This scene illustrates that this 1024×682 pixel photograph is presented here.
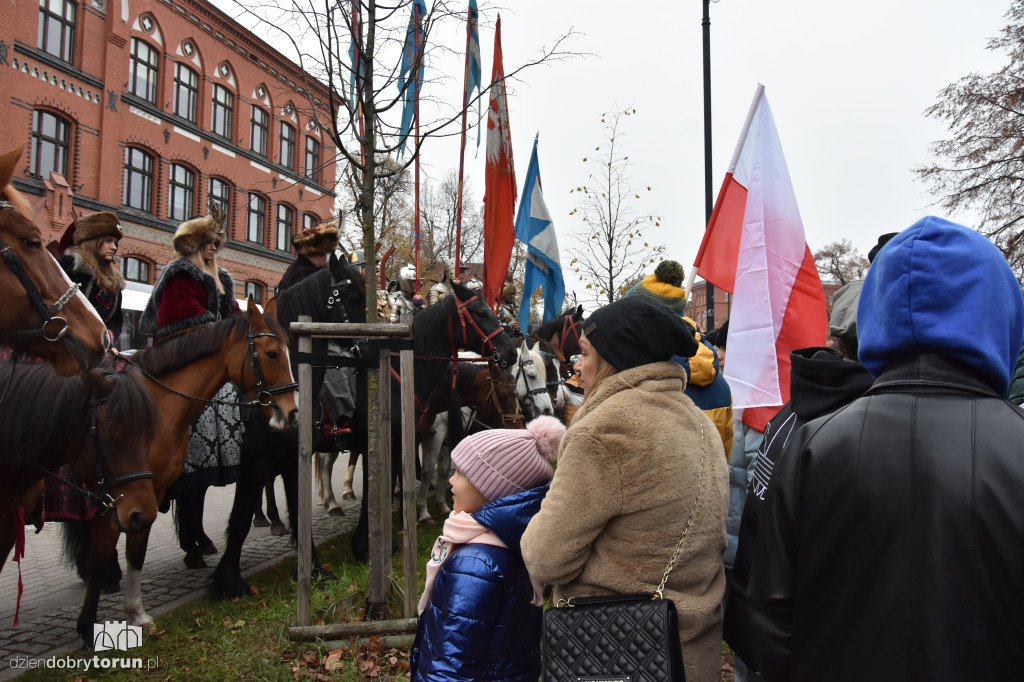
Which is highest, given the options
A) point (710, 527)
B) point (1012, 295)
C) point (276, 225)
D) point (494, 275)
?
point (276, 225)

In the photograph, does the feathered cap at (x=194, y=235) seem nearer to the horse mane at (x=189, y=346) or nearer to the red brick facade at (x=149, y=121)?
the horse mane at (x=189, y=346)

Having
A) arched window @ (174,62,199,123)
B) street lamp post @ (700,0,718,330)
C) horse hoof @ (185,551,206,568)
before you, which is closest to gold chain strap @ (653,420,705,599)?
A: horse hoof @ (185,551,206,568)

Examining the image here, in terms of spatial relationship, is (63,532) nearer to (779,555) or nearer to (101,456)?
(101,456)

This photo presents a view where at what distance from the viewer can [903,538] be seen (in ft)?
4.76

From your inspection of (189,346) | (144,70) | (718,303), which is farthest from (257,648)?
(718,303)

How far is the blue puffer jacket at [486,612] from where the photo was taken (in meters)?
2.23

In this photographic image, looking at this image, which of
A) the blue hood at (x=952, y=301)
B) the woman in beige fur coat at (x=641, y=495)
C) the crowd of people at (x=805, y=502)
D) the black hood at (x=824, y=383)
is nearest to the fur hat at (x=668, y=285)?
the crowd of people at (x=805, y=502)

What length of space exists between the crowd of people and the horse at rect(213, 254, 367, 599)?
133 inches

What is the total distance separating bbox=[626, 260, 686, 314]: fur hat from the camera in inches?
168

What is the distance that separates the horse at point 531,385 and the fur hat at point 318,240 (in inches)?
141

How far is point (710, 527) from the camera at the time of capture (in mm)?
2150

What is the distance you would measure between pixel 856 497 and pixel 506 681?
1.41m

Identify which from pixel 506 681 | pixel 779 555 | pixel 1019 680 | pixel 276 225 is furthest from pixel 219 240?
pixel 276 225

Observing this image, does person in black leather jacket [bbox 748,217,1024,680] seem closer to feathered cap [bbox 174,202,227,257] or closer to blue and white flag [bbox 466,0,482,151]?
blue and white flag [bbox 466,0,482,151]
